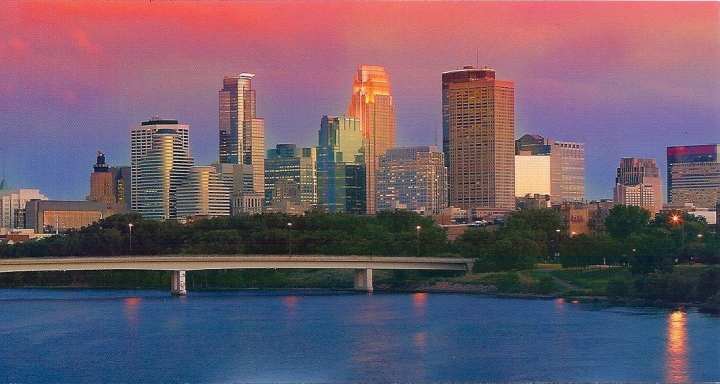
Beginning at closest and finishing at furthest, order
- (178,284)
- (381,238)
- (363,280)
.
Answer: (178,284) → (363,280) → (381,238)

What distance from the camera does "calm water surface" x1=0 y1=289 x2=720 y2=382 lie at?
171 ft

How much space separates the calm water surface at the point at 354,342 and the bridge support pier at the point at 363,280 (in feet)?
45.5

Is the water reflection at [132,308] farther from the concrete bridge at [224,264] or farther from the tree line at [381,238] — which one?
the tree line at [381,238]

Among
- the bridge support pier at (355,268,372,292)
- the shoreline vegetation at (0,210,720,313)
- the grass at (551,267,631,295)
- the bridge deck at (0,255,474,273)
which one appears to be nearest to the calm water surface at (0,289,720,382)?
the bridge deck at (0,255,474,273)

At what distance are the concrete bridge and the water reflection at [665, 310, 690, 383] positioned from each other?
104 ft

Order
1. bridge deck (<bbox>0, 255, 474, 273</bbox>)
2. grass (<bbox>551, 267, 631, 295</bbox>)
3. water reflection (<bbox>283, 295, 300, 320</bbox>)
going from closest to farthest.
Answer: water reflection (<bbox>283, 295, 300, 320</bbox>)
bridge deck (<bbox>0, 255, 474, 273</bbox>)
grass (<bbox>551, 267, 631, 295</bbox>)

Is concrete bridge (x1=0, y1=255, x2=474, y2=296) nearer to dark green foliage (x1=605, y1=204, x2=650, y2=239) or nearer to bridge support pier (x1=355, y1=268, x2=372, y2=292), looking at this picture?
bridge support pier (x1=355, y1=268, x2=372, y2=292)

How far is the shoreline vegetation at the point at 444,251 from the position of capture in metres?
87.6

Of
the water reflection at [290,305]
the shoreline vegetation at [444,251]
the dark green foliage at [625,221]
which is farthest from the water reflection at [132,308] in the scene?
the dark green foliage at [625,221]

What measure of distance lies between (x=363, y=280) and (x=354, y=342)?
39003mm

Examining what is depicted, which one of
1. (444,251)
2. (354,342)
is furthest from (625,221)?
(354,342)

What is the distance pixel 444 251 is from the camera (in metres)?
115

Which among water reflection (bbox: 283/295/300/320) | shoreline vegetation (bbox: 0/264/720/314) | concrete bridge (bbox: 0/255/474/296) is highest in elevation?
concrete bridge (bbox: 0/255/474/296)

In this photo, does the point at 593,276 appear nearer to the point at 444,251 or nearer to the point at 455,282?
the point at 455,282
